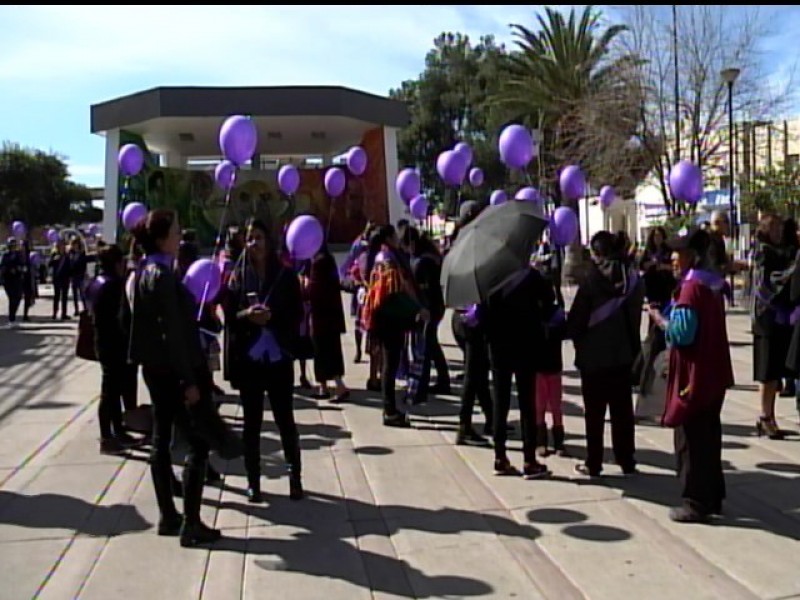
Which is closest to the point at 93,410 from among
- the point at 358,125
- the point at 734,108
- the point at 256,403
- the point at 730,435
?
the point at 256,403

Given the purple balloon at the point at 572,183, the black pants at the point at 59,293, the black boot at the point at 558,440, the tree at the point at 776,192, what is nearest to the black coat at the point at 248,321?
the black boot at the point at 558,440

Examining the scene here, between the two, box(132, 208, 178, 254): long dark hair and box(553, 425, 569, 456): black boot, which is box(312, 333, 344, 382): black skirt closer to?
box(553, 425, 569, 456): black boot

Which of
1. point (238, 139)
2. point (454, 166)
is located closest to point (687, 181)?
point (454, 166)

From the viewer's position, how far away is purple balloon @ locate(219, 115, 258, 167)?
21.9 feet

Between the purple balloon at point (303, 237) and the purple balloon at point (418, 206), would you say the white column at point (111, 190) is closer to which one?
the purple balloon at point (418, 206)

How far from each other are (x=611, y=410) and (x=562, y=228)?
10.5 feet

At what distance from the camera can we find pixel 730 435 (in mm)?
6730

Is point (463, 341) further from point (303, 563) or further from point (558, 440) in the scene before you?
point (303, 563)

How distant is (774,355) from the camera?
257 inches

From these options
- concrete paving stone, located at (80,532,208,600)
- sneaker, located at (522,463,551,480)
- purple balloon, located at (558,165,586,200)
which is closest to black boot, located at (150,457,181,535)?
concrete paving stone, located at (80,532,208,600)

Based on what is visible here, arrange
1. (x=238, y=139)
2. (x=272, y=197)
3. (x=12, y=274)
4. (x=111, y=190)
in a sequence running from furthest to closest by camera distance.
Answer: (x=272, y=197) → (x=111, y=190) → (x=12, y=274) → (x=238, y=139)

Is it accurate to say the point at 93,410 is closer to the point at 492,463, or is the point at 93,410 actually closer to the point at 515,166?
the point at 492,463

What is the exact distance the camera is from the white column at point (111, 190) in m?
27.3

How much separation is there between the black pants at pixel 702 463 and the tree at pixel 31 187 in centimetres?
5192
